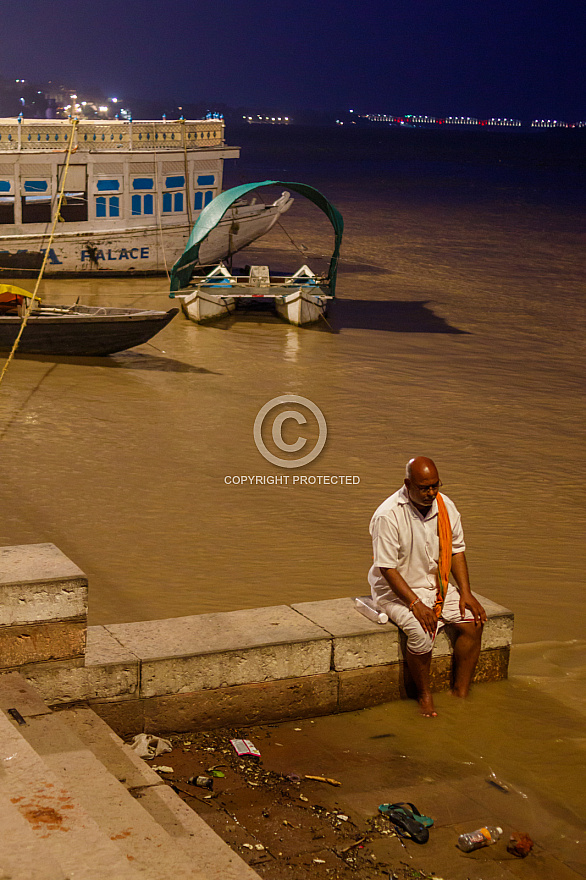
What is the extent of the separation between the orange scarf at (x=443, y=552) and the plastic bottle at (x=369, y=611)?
27 cm

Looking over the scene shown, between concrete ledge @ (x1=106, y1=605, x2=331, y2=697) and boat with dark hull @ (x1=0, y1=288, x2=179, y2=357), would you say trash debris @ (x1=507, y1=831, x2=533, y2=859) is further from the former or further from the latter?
boat with dark hull @ (x1=0, y1=288, x2=179, y2=357)

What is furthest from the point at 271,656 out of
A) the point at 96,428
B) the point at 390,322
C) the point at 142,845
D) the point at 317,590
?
the point at 390,322

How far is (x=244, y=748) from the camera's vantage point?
4617 mm

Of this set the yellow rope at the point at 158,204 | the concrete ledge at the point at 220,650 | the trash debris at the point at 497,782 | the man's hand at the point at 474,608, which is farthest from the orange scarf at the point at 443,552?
the yellow rope at the point at 158,204

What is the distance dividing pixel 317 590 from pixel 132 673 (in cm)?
269

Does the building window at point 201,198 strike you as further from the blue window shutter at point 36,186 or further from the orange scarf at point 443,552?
the orange scarf at point 443,552

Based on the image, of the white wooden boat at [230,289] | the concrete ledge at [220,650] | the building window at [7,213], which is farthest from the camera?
the building window at [7,213]

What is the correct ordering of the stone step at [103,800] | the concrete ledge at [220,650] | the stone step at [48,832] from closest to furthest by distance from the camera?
the stone step at [48,832], the stone step at [103,800], the concrete ledge at [220,650]

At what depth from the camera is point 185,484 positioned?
9.40 meters

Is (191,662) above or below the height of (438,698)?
above

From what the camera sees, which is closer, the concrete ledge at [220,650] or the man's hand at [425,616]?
the concrete ledge at [220,650]

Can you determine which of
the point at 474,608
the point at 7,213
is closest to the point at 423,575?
the point at 474,608

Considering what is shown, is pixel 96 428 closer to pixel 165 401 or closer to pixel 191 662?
pixel 165 401

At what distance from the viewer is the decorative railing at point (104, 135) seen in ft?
66.7
